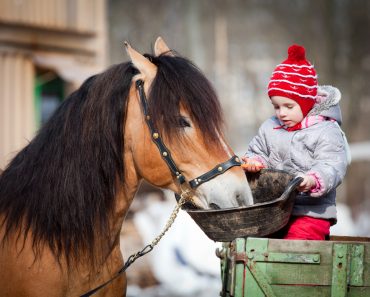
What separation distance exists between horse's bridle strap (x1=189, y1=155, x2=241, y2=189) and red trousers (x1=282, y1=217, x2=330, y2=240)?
584 mm

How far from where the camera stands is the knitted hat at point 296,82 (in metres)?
3.45

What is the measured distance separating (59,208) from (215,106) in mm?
833

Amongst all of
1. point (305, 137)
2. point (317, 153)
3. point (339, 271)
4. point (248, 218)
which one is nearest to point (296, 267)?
point (339, 271)

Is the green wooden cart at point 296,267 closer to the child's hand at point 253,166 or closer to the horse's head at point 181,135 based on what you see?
the horse's head at point 181,135

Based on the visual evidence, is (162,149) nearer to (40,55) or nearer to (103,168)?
(103,168)

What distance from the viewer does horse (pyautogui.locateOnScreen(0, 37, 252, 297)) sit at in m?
3.09

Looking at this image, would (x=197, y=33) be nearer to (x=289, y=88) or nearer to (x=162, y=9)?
(x=162, y=9)

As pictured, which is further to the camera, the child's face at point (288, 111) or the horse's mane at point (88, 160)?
the child's face at point (288, 111)

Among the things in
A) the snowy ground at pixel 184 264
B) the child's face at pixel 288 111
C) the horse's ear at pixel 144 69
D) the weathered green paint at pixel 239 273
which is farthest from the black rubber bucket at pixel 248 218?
the snowy ground at pixel 184 264

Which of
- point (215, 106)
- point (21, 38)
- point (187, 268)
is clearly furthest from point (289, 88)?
point (21, 38)

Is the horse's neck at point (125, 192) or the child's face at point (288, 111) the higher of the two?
the child's face at point (288, 111)

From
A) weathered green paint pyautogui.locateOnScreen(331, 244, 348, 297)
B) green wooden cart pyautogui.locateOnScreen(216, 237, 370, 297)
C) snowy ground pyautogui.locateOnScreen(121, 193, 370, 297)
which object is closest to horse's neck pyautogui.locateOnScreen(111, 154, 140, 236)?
green wooden cart pyautogui.locateOnScreen(216, 237, 370, 297)

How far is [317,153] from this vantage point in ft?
11.1

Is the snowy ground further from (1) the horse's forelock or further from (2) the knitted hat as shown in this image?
(1) the horse's forelock
